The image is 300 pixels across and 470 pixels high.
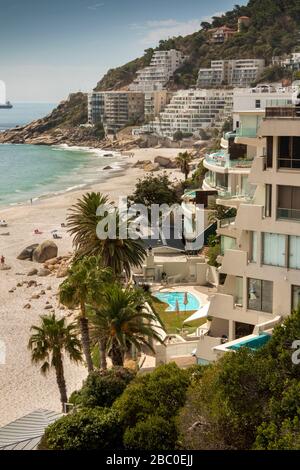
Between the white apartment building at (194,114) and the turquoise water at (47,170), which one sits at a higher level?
the white apartment building at (194,114)

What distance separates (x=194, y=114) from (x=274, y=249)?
138m

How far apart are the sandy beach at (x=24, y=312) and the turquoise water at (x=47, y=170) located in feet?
50.5

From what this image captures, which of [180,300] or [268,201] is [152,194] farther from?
[268,201]

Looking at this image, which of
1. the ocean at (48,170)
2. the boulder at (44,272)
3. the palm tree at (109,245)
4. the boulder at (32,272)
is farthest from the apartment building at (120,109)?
the palm tree at (109,245)

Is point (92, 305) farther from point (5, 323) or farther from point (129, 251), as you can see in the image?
point (5, 323)

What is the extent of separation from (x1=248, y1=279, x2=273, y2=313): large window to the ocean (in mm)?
65696

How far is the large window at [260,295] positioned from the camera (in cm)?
1817

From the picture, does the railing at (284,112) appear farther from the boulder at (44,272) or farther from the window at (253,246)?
the boulder at (44,272)

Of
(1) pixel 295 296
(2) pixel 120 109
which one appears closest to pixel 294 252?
(1) pixel 295 296

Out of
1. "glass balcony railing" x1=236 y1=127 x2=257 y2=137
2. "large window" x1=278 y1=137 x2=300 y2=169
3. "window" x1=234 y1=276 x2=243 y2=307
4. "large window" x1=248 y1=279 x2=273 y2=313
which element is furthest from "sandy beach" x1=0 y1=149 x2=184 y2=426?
"large window" x1=278 y1=137 x2=300 y2=169

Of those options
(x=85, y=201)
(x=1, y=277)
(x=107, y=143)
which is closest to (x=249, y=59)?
(x=107, y=143)

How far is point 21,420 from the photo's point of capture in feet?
55.1

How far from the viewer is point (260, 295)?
18438 mm

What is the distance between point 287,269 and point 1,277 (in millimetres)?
29375
